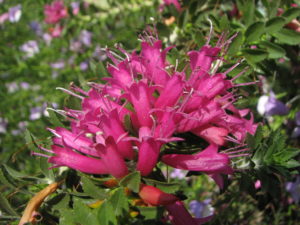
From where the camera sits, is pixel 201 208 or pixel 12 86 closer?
pixel 201 208

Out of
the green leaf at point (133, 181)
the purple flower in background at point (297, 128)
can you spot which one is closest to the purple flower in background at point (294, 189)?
the purple flower in background at point (297, 128)

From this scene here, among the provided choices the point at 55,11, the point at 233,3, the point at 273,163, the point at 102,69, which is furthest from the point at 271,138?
the point at 55,11

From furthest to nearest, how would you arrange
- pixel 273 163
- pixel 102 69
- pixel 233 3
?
pixel 233 3 < pixel 102 69 < pixel 273 163

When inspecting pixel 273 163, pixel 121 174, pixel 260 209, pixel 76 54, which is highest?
pixel 121 174

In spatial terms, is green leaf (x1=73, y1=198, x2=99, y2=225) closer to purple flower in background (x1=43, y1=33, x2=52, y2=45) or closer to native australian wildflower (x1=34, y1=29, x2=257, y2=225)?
native australian wildflower (x1=34, y1=29, x2=257, y2=225)

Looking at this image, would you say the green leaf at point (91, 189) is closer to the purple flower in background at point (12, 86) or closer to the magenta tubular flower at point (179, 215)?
the magenta tubular flower at point (179, 215)

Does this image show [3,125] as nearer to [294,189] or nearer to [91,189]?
[294,189]

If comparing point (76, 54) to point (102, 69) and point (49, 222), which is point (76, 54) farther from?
point (49, 222)

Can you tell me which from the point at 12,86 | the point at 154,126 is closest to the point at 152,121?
the point at 154,126

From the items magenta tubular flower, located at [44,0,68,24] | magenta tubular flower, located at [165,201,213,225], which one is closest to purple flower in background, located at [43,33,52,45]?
magenta tubular flower, located at [44,0,68,24]
